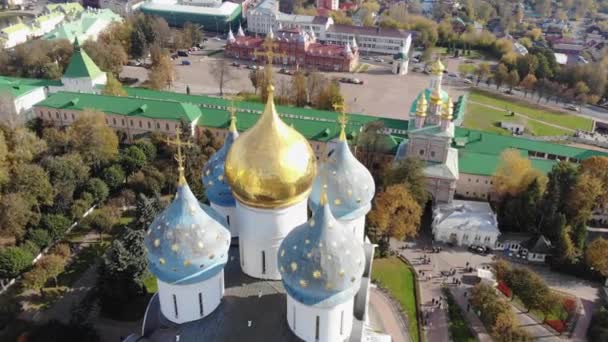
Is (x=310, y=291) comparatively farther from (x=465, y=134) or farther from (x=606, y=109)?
(x=606, y=109)

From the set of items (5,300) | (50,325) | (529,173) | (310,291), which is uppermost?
(310,291)

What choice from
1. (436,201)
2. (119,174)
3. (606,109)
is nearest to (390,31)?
(606,109)

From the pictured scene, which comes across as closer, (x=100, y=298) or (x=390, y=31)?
(x=100, y=298)

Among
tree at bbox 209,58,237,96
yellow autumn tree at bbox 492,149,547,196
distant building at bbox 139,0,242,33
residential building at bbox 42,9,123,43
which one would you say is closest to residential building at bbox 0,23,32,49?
residential building at bbox 42,9,123,43

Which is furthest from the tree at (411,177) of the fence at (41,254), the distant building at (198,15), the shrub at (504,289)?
the distant building at (198,15)

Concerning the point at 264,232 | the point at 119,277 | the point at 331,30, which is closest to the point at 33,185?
the point at 119,277

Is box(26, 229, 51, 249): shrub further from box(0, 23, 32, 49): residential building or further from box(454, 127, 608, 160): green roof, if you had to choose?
box(0, 23, 32, 49): residential building
